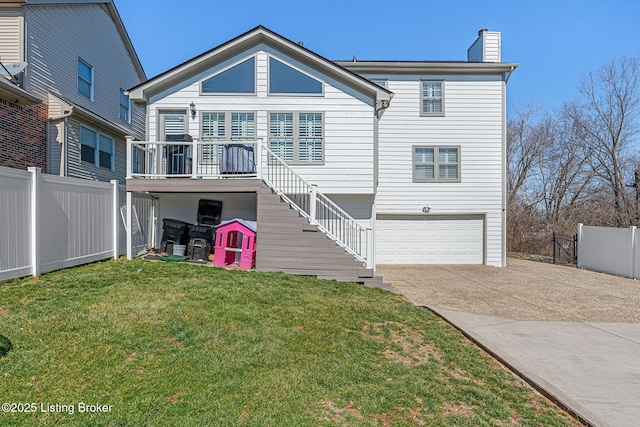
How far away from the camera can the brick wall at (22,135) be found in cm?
1052

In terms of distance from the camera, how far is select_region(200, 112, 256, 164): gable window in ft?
36.8

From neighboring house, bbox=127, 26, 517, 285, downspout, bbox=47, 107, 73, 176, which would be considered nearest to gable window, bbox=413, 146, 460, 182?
neighboring house, bbox=127, 26, 517, 285

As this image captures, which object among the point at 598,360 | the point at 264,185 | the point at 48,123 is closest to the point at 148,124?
the point at 48,123

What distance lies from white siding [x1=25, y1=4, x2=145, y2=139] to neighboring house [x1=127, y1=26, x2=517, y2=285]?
327 cm

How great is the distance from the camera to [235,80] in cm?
1134

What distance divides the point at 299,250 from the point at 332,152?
11.9 feet

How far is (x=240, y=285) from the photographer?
711 cm

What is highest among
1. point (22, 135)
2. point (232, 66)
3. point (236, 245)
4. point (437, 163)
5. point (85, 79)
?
point (85, 79)

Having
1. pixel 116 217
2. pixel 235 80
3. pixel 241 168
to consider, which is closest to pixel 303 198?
pixel 241 168

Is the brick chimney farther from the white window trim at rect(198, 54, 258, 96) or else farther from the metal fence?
the white window trim at rect(198, 54, 258, 96)

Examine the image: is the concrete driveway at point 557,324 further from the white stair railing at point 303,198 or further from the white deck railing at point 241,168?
the white deck railing at point 241,168

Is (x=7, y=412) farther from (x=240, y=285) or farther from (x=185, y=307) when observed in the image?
(x=240, y=285)

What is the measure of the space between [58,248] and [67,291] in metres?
1.74

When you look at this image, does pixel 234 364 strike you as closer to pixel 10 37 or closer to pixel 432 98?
pixel 10 37
